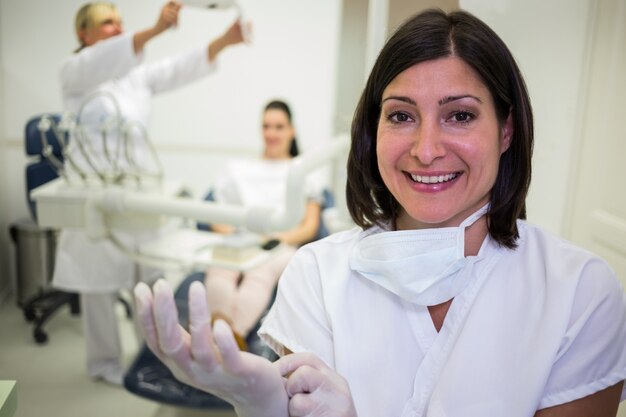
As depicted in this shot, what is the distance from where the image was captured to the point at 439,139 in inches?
29.3

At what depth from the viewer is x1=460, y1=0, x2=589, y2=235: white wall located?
3.13 ft

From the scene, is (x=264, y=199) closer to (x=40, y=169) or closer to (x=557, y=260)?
(x=40, y=169)

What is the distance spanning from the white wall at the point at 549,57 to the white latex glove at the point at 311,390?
1.80ft

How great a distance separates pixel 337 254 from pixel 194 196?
1.37 metres

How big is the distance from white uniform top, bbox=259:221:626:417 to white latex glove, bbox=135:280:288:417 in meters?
0.20

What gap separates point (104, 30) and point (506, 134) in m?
0.97

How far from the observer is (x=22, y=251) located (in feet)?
4.10

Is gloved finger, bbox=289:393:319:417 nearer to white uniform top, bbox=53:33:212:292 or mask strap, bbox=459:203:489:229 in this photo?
mask strap, bbox=459:203:489:229

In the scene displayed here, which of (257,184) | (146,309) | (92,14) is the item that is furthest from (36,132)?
(257,184)

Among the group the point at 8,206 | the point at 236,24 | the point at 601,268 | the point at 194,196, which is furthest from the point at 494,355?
the point at 194,196

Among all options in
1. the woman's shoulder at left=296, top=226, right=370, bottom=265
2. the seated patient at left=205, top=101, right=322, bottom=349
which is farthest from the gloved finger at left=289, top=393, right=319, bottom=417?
the seated patient at left=205, top=101, right=322, bottom=349

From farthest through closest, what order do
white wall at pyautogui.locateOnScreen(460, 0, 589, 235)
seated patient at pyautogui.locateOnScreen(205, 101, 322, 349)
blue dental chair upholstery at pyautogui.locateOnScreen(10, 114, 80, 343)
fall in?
seated patient at pyautogui.locateOnScreen(205, 101, 322, 349)
blue dental chair upholstery at pyautogui.locateOnScreen(10, 114, 80, 343)
white wall at pyautogui.locateOnScreen(460, 0, 589, 235)

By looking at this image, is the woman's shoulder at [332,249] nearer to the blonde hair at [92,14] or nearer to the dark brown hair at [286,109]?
the blonde hair at [92,14]

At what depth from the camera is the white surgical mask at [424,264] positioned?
797 millimetres
